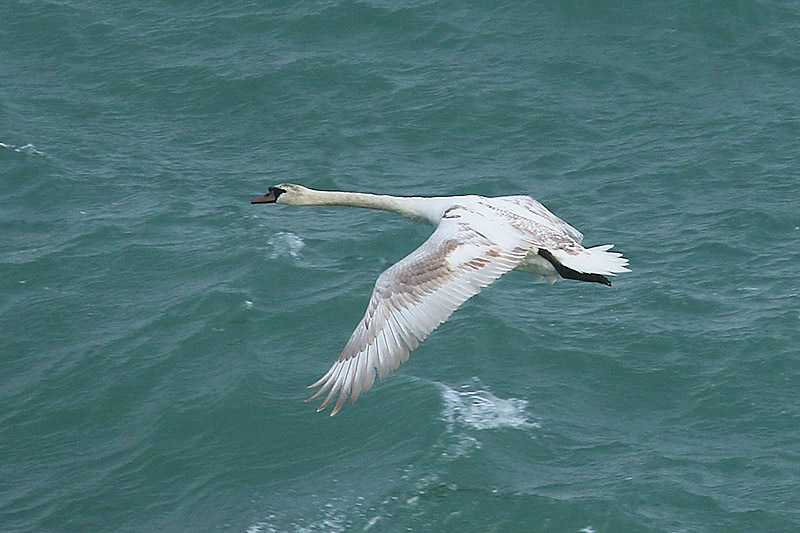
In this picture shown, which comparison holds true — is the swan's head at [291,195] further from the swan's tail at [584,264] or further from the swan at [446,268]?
the swan's tail at [584,264]

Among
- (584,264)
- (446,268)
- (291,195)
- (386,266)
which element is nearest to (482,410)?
(386,266)

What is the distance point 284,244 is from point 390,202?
321 inches

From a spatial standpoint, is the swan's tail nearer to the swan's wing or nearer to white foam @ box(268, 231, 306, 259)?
the swan's wing

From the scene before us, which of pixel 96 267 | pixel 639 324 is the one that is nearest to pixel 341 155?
pixel 96 267

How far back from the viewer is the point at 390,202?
16.7 metres

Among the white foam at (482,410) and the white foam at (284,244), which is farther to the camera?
the white foam at (284,244)

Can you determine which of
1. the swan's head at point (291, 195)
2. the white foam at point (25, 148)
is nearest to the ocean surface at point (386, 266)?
the white foam at point (25, 148)

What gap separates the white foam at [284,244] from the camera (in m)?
24.2

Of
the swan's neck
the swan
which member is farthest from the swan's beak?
the swan

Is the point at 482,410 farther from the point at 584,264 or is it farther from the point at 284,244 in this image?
the point at 284,244

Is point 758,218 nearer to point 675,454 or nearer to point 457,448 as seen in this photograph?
point 675,454

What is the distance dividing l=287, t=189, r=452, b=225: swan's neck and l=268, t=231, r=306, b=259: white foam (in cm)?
688

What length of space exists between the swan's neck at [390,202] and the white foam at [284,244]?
6.88 m

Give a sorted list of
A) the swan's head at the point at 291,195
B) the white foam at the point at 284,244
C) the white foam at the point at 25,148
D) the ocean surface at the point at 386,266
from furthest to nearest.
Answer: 1. the white foam at the point at 25,148
2. the white foam at the point at 284,244
3. the ocean surface at the point at 386,266
4. the swan's head at the point at 291,195
